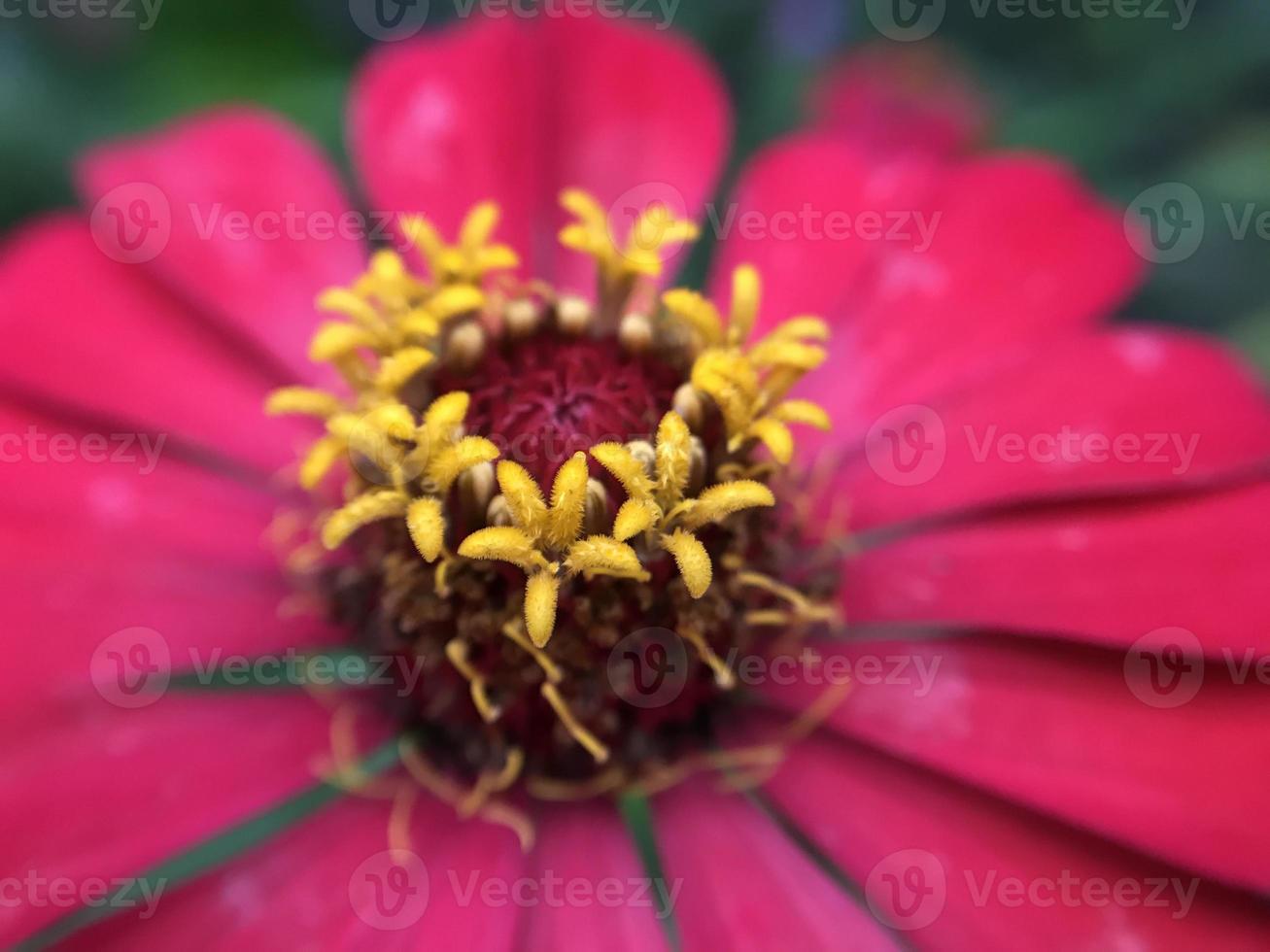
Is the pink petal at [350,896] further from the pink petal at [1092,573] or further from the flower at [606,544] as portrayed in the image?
the pink petal at [1092,573]

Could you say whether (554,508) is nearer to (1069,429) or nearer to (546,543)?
(546,543)

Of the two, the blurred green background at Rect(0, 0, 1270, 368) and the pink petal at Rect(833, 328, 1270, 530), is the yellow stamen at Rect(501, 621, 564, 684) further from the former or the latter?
the blurred green background at Rect(0, 0, 1270, 368)

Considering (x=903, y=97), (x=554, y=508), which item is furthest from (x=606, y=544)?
(x=903, y=97)

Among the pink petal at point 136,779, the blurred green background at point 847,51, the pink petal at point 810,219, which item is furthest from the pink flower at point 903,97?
the pink petal at point 136,779

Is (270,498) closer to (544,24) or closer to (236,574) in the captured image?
(236,574)

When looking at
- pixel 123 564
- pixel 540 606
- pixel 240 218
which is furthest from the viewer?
pixel 240 218

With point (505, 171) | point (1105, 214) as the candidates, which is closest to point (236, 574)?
point (505, 171)

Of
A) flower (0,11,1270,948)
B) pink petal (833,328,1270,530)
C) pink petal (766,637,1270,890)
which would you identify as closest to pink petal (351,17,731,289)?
flower (0,11,1270,948)
